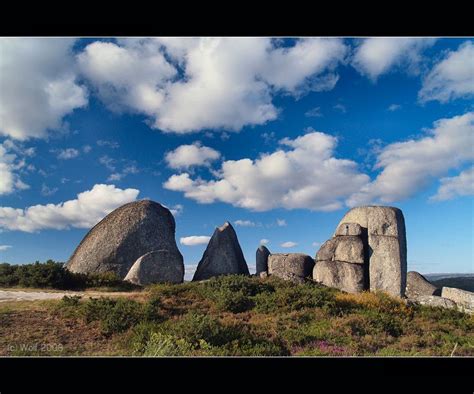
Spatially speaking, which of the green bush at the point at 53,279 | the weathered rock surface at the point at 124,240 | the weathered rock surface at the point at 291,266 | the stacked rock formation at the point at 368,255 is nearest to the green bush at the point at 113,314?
the green bush at the point at 53,279

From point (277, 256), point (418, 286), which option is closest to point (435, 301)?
point (418, 286)

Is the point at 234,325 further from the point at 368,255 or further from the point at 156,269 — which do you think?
the point at 368,255

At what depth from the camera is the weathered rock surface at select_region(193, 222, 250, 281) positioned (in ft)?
92.8

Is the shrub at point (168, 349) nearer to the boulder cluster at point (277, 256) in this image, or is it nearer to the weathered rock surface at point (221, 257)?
the boulder cluster at point (277, 256)

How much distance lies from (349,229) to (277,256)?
493 cm

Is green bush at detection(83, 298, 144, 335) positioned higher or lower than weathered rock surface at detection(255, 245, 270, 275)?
lower

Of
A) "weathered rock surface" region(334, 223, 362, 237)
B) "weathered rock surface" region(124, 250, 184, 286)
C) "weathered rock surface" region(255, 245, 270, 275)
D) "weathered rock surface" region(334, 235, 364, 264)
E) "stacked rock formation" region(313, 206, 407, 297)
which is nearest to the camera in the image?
"stacked rock formation" region(313, 206, 407, 297)

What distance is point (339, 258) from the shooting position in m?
25.1

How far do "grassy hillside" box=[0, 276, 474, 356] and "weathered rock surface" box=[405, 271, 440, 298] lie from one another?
9.36 m

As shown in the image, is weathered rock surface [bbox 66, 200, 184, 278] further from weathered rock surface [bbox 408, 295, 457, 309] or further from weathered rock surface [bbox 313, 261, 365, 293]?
weathered rock surface [bbox 408, 295, 457, 309]

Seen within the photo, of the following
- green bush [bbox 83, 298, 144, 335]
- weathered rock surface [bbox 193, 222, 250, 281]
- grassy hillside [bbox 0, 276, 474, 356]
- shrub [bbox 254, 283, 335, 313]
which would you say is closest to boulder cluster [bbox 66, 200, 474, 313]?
weathered rock surface [bbox 193, 222, 250, 281]

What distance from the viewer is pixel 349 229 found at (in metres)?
25.8

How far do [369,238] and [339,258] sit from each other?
2238 millimetres

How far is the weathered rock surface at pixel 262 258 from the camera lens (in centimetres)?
2823
